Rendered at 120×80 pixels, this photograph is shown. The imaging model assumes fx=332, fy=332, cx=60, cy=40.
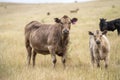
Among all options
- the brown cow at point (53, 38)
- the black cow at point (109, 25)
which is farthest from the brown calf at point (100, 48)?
the black cow at point (109, 25)

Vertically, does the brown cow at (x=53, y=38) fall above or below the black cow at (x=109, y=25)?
above

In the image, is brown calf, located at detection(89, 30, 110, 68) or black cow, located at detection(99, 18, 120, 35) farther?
black cow, located at detection(99, 18, 120, 35)

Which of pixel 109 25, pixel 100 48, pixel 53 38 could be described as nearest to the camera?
pixel 100 48

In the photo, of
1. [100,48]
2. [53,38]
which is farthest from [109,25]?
[53,38]

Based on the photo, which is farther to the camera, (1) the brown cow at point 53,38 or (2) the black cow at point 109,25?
(2) the black cow at point 109,25

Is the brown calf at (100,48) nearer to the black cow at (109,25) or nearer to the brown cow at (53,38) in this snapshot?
the brown cow at (53,38)

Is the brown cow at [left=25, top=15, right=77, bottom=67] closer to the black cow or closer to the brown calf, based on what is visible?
the brown calf

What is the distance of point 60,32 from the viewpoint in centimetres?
1134

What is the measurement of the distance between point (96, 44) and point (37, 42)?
2204 millimetres

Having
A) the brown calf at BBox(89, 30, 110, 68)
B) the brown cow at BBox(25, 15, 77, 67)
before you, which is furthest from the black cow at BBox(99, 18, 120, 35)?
the brown calf at BBox(89, 30, 110, 68)

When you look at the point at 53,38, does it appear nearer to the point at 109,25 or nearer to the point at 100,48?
the point at 100,48

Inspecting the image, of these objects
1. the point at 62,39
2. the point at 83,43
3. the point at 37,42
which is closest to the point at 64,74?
the point at 62,39

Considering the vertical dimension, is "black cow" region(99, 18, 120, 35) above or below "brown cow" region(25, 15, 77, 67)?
below

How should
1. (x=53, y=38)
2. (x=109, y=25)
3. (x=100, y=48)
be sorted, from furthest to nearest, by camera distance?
(x=109, y=25) < (x=53, y=38) < (x=100, y=48)
